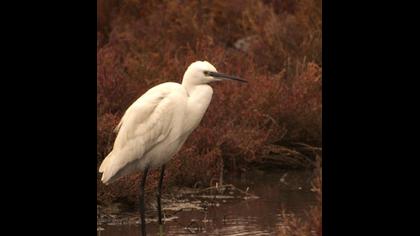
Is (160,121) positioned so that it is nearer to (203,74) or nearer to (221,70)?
(203,74)

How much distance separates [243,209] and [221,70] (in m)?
2.86

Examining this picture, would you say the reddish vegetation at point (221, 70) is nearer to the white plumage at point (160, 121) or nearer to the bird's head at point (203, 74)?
the white plumage at point (160, 121)

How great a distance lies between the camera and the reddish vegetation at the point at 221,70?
388 inches

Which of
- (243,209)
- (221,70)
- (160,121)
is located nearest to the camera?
(160,121)

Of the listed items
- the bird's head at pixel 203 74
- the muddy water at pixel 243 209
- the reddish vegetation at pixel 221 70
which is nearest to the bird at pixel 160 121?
the bird's head at pixel 203 74

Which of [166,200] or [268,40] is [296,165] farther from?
[268,40]

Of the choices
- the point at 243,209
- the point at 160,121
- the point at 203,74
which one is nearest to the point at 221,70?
the point at 243,209

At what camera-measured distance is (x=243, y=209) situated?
29.0 feet

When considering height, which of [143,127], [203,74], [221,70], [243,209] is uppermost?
[221,70]

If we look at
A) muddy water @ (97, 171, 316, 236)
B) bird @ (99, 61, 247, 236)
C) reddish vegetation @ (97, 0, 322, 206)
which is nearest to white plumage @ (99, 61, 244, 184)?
bird @ (99, 61, 247, 236)

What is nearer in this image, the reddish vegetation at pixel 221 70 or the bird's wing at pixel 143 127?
the bird's wing at pixel 143 127

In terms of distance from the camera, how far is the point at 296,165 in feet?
34.4

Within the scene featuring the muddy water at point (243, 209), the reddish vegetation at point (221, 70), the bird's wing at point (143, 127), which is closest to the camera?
the bird's wing at point (143, 127)
